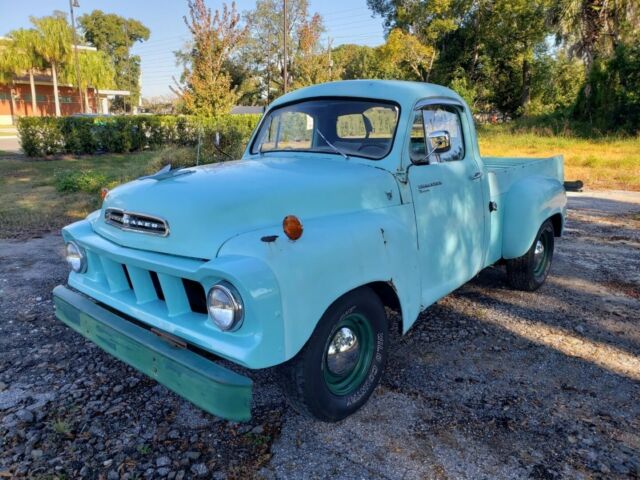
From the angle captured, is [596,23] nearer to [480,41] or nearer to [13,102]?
[480,41]

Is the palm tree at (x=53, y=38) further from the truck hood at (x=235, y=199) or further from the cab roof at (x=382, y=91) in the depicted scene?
the truck hood at (x=235, y=199)

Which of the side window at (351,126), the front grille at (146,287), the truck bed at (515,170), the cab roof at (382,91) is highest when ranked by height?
the cab roof at (382,91)

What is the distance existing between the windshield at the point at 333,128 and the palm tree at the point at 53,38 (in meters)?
42.9

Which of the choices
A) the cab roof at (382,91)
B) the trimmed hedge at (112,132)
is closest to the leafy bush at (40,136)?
the trimmed hedge at (112,132)

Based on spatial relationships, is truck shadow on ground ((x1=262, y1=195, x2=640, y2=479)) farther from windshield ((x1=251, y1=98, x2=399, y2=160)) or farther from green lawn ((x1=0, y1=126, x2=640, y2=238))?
green lawn ((x1=0, y1=126, x2=640, y2=238))

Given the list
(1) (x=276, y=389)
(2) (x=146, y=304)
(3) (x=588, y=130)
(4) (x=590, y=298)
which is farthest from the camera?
(3) (x=588, y=130)

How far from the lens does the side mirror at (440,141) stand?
3348 mm

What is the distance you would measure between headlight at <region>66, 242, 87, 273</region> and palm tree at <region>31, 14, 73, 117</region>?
4346 centimetres

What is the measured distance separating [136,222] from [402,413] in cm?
190

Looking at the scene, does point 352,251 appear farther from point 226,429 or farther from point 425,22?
point 425,22

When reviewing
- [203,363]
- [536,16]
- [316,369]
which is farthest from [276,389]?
[536,16]

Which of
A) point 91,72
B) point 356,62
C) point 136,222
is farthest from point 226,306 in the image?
point 356,62

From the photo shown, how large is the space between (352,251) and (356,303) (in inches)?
11.5

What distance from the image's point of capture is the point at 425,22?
34.3 metres
